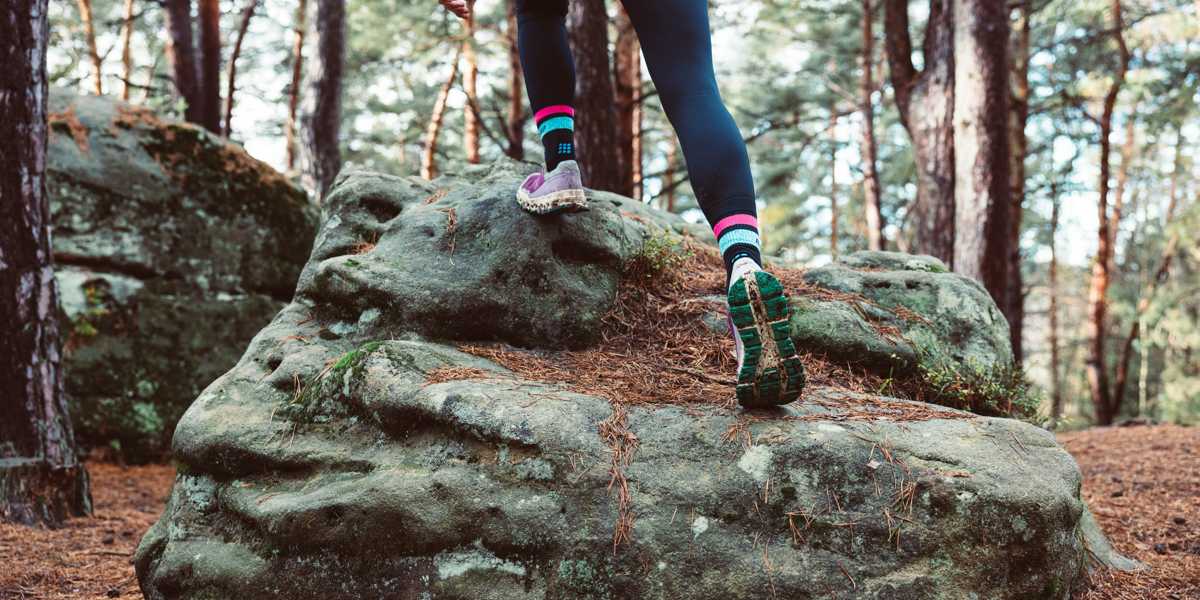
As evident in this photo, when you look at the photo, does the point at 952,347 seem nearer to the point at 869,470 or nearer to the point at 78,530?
the point at 869,470

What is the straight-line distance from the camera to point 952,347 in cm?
360

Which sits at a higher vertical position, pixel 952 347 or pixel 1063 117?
pixel 1063 117


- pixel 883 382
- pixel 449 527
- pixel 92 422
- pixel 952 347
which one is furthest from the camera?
pixel 92 422

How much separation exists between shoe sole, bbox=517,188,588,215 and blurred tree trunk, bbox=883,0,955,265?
5121 mm

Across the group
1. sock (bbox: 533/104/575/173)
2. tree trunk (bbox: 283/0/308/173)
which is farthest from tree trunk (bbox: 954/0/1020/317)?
tree trunk (bbox: 283/0/308/173)

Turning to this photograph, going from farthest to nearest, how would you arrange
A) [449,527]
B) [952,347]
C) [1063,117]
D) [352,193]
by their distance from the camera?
1. [1063,117]
2. [352,193]
3. [952,347]
4. [449,527]

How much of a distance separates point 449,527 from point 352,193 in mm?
2279

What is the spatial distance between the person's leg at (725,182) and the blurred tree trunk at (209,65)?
8.80 meters

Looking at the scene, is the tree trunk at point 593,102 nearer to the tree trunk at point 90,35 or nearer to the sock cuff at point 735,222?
the sock cuff at point 735,222

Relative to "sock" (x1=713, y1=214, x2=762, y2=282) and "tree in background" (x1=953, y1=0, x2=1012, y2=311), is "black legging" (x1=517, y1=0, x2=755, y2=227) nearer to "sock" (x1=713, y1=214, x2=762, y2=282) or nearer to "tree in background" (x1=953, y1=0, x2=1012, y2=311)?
"sock" (x1=713, y1=214, x2=762, y2=282)

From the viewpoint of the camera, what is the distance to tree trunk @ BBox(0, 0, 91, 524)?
141 inches

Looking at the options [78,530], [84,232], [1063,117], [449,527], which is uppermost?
[1063,117]

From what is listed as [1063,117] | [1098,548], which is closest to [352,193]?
[1098,548]

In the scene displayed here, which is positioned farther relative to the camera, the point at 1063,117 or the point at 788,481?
the point at 1063,117
